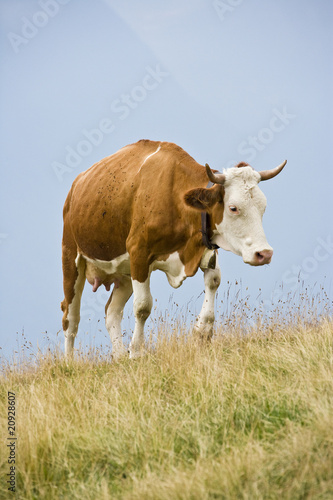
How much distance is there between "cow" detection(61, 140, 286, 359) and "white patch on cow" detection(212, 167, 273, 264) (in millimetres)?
10

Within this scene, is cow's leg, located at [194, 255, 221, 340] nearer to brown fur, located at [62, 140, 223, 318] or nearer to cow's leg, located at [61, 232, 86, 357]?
brown fur, located at [62, 140, 223, 318]

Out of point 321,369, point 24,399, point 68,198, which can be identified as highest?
point 68,198

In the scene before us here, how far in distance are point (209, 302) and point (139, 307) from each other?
800 millimetres

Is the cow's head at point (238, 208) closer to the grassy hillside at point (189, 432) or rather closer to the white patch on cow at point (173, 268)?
the white patch on cow at point (173, 268)

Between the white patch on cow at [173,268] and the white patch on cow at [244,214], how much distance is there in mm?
692

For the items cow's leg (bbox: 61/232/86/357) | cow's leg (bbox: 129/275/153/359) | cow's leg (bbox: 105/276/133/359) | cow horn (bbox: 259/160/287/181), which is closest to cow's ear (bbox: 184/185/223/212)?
cow horn (bbox: 259/160/287/181)

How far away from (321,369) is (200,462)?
1618mm

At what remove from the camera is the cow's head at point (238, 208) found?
658cm

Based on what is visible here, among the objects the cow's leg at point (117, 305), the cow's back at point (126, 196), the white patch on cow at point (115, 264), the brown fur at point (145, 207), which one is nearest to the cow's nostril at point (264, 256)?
the brown fur at point (145, 207)

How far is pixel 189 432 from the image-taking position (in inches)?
183

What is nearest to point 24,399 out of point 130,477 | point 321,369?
point 130,477

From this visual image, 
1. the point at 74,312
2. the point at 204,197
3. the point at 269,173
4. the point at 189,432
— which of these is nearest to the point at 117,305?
the point at 74,312

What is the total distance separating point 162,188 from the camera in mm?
7238

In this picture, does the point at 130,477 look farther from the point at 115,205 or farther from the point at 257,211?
the point at 115,205
